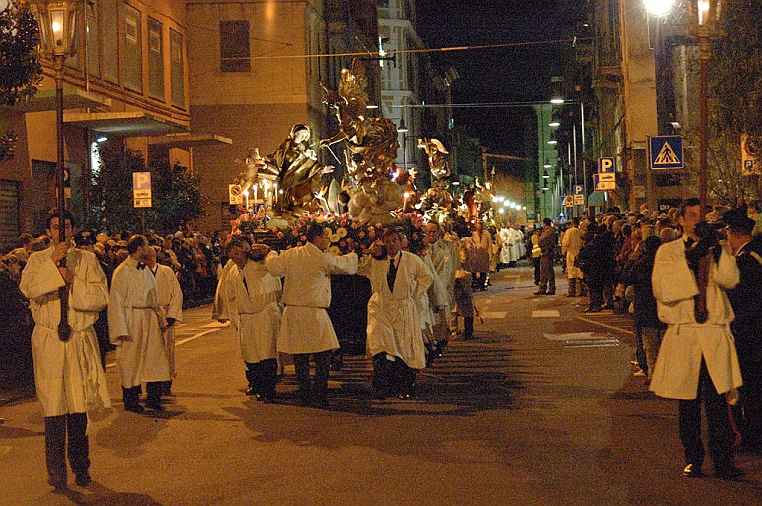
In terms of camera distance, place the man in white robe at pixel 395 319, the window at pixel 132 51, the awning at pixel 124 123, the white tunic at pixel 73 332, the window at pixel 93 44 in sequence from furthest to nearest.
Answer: the window at pixel 132 51 → the window at pixel 93 44 → the awning at pixel 124 123 → the man in white robe at pixel 395 319 → the white tunic at pixel 73 332

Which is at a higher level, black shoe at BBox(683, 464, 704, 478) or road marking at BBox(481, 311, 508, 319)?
black shoe at BBox(683, 464, 704, 478)

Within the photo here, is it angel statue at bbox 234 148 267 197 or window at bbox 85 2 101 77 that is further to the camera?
window at bbox 85 2 101 77

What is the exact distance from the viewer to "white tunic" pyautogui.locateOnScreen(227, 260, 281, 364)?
1227 centimetres

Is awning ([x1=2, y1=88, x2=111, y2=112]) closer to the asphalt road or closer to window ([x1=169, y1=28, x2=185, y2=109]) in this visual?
the asphalt road

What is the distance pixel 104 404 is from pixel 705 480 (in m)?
4.18

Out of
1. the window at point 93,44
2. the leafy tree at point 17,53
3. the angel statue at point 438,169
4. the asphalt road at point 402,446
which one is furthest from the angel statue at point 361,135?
the window at point 93,44

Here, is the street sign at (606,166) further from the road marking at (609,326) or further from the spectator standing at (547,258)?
the road marking at (609,326)

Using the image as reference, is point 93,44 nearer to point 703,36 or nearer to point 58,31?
point 58,31

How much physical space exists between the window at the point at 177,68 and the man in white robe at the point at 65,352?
105ft

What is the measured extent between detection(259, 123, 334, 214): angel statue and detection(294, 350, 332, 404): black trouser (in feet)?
16.6

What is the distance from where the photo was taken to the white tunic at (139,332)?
11.6m

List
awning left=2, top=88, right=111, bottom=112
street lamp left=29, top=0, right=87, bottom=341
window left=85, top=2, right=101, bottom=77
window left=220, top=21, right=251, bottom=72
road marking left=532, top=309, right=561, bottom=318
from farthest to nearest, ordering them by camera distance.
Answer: window left=220, top=21, right=251, bottom=72, window left=85, top=2, right=101, bottom=77, awning left=2, top=88, right=111, bottom=112, road marking left=532, top=309, right=561, bottom=318, street lamp left=29, top=0, right=87, bottom=341

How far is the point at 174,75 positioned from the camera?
3975 cm

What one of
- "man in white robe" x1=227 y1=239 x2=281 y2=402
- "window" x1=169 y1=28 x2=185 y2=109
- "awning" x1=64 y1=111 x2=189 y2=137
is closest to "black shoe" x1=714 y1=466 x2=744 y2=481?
"man in white robe" x1=227 y1=239 x2=281 y2=402
